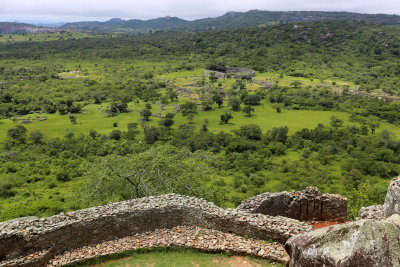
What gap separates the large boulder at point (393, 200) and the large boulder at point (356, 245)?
455 centimetres

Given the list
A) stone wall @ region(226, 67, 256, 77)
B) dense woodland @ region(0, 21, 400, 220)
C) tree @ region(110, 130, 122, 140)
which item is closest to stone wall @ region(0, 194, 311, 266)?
dense woodland @ region(0, 21, 400, 220)

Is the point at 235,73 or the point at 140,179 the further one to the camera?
the point at 235,73

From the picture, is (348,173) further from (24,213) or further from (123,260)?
(24,213)

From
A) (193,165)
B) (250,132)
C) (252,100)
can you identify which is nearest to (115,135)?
(250,132)

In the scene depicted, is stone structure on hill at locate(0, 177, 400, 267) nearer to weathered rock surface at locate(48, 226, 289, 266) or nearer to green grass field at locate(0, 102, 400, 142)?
weathered rock surface at locate(48, 226, 289, 266)

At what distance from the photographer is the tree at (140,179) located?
57.5ft

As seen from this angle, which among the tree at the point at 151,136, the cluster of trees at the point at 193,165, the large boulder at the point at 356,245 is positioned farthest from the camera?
the tree at the point at 151,136

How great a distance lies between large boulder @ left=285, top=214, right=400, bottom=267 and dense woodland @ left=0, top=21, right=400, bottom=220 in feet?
35.9

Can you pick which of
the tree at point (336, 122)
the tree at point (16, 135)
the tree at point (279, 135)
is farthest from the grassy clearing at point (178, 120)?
the tree at point (279, 135)

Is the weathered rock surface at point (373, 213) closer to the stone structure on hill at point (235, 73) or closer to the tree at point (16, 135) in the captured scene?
the tree at point (16, 135)

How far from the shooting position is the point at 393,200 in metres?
11.6

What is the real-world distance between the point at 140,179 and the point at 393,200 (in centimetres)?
1348

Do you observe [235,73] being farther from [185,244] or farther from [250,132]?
[185,244]

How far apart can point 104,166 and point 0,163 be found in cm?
2858
